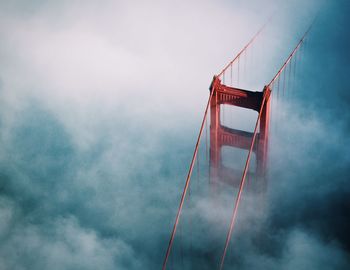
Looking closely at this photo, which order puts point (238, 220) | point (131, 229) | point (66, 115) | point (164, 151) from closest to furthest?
Answer: 1. point (238, 220)
2. point (131, 229)
3. point (164, 151)
4. point (66, 115)

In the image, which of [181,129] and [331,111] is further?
[181,129]

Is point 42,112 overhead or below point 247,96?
overhead

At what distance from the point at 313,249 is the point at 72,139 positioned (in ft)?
34.4

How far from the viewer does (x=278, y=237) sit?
37.4 ft

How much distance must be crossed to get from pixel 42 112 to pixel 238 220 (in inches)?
436

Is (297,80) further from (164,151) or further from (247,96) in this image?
(247,96)

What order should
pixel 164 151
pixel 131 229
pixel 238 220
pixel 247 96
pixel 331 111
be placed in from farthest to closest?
pixel 164 151 → pixel 331 111 → pixel 131 229 → pixel 238 220 → pixel 247 96

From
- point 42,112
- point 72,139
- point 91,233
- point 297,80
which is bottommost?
point 91,233

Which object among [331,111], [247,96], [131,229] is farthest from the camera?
[331,111]

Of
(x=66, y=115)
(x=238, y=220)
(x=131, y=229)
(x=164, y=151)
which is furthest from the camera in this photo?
(x=66, y=115)

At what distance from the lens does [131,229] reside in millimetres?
12945

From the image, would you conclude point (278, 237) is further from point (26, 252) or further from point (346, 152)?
point (26, 252)

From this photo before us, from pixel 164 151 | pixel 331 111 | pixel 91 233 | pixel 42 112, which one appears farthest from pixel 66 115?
pixel 331 111

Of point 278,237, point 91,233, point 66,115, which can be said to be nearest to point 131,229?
point 91,233
